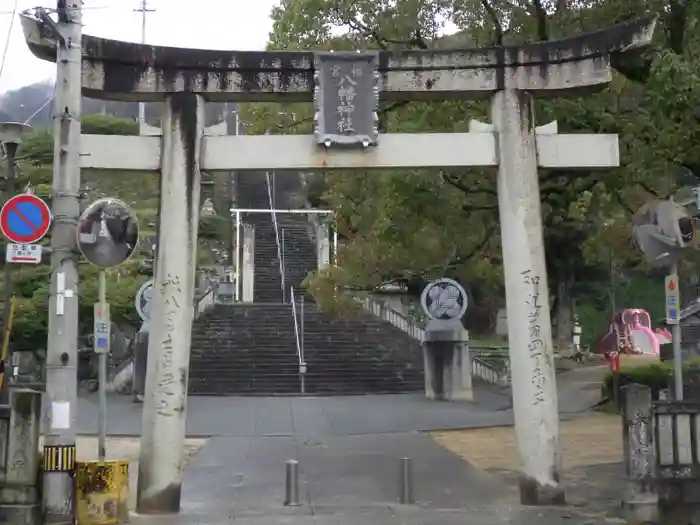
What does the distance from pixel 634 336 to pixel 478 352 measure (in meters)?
6.16

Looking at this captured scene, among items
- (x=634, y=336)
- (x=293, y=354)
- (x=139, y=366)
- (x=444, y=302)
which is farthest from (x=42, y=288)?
(x=634, y=336)

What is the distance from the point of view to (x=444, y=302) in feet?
93.9

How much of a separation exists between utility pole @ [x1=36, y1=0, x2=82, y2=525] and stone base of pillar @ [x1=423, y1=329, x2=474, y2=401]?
18.8 m

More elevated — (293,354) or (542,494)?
(293,354)

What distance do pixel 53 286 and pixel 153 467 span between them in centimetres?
259

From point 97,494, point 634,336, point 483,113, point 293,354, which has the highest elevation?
point 483,113

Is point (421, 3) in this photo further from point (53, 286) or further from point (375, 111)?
point (53, 286)

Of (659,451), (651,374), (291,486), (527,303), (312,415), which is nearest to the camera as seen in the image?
(659,451)

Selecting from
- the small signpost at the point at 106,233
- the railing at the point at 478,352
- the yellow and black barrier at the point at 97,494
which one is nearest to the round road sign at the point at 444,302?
→ the railing at the point at 478,352

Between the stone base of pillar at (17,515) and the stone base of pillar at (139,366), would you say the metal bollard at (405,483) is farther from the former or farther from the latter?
the stone base of pillar at (139,366)

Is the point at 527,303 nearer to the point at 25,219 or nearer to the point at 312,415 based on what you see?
the point at 25,219

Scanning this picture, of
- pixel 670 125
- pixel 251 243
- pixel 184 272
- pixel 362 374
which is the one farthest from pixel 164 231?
pixel 251 243

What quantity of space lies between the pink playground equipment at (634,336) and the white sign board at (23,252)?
25.8 m

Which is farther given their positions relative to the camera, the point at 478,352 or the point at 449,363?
the point at 478,352
